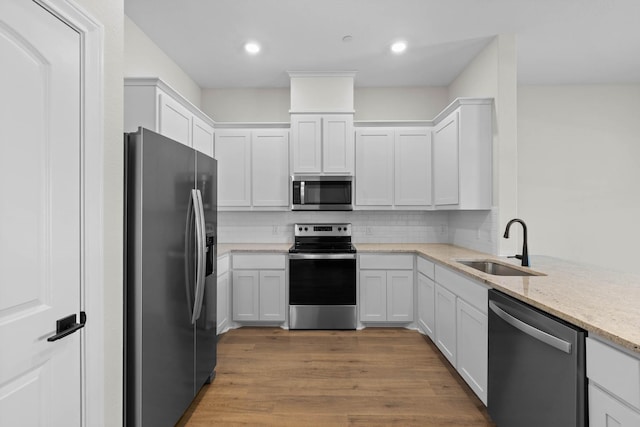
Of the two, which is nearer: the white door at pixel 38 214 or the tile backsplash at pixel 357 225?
the white door at pixel 38 214

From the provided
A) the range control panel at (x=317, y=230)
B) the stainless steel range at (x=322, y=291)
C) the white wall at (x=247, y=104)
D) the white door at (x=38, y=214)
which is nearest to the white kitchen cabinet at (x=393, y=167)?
the range control panel at (x=317, y=230)

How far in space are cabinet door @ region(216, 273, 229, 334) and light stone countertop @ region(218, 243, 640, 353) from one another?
2.13 meters

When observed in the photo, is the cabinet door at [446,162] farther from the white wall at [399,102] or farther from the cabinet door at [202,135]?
the cabinet door at [202,135]

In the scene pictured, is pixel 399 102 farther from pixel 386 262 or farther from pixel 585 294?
pixel 585 294

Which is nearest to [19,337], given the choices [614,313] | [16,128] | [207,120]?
[16,128]

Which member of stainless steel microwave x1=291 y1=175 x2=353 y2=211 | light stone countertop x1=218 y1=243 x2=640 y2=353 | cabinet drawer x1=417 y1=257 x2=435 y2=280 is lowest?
cabinet drawer x1=417 y1=257 x2=435 y2=280

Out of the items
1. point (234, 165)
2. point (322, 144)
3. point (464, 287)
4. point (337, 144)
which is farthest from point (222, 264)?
point (464, 287)

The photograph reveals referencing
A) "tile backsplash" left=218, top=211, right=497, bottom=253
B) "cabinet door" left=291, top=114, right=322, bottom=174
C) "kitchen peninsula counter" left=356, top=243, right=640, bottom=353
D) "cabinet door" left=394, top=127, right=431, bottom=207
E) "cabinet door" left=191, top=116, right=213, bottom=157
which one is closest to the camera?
"kitchen peninsula counter" left=356, top=243, right=640, bottom=353

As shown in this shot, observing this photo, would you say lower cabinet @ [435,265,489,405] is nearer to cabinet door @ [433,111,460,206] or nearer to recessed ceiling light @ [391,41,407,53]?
cabinet door @ [433,111,460,206]

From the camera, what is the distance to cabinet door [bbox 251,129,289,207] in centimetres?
384

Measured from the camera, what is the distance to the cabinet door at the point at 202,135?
124 inches

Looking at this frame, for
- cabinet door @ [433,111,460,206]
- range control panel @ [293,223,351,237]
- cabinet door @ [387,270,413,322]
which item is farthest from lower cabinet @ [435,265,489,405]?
range control panel @ [293,223,351,237]

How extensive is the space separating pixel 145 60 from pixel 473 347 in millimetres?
3502

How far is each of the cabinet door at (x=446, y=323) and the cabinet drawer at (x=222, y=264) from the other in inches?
81.8
